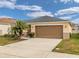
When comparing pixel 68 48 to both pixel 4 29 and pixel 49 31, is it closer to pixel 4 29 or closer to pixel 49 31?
pixel 49 31

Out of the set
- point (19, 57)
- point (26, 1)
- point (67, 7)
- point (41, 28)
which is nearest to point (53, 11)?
point (67, 7)

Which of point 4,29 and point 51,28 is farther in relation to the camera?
point 4,29

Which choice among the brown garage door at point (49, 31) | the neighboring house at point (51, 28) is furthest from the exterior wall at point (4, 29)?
the brown garage door at point (49, 31)

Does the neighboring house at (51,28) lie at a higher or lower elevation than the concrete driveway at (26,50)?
higher

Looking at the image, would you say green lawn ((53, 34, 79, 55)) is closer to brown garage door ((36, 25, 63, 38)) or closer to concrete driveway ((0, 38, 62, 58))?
concrete driveway ((0, 38, 62, 58))

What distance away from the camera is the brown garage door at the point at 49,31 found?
26.3 meters

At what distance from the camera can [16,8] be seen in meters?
37.1

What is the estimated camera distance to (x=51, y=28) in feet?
88.0

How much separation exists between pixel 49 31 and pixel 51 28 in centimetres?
60

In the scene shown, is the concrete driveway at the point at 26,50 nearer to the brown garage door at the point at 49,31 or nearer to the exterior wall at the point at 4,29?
the brown garage door at the point at 49,31

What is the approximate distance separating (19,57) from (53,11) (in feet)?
90.5

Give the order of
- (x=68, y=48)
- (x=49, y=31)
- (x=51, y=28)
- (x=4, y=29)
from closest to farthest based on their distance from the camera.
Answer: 1. (x=68, y=48)
2. (x=51, y=28)
3. (x=49, y=31)
4. (x=4, y=29)

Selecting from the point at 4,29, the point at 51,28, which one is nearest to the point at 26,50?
the point at 51,28

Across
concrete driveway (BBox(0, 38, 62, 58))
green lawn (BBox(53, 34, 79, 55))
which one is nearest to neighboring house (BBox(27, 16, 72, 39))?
green lawn (BBox(53, 34, 79, 55))
